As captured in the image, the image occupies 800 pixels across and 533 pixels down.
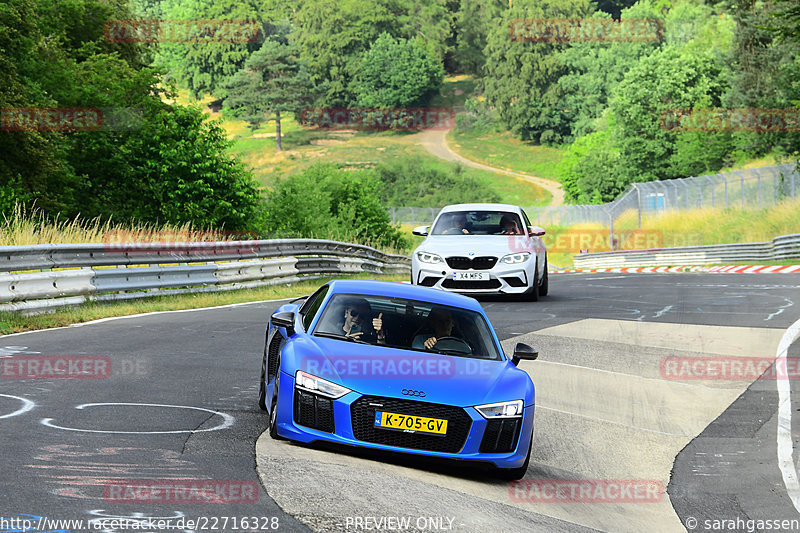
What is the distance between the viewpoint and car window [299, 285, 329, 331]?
8305 millimetres

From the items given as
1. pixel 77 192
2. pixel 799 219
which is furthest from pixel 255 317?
pixel 799 219

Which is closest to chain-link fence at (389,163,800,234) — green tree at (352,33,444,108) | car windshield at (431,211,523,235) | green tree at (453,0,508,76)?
car windshield at (431,211,523,235)

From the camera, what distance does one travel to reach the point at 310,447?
7223mm

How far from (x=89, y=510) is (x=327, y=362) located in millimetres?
2493

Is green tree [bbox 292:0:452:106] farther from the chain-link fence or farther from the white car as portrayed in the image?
the white car

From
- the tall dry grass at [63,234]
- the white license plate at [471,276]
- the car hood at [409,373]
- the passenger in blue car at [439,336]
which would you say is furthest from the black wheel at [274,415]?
the white license plate at [471,276]

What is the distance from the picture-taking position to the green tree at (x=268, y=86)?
151 meters

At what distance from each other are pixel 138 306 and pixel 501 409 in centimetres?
1092

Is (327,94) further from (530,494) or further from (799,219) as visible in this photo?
(530,494)

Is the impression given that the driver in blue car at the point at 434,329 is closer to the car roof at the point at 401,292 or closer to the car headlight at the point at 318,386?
the car roof at the point at 401,292

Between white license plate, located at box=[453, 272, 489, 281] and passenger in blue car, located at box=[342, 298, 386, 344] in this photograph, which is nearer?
passenger in blue car, located at box=[342, 298, 386, 344]

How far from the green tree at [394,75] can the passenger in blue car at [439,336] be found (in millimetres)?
155092

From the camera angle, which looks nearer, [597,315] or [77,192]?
[597,315]

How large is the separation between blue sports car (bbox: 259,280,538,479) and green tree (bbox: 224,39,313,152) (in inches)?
5597
